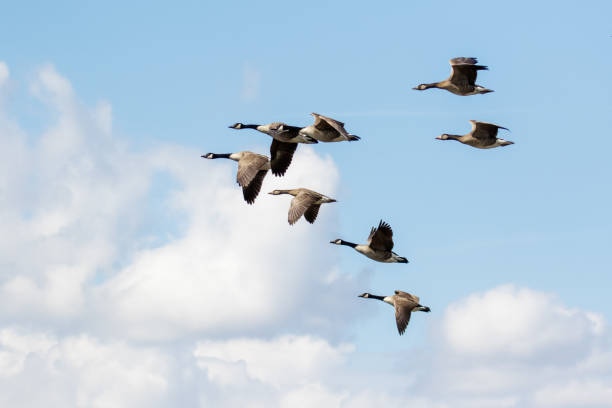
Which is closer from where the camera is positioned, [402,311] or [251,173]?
[402,311]

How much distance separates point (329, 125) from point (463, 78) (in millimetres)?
6397

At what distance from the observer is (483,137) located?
4766 centimetres

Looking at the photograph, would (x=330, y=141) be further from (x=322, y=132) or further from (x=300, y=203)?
(x=300, y=203)

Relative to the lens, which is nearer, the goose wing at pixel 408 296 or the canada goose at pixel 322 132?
the canada goose at pixel 322 132

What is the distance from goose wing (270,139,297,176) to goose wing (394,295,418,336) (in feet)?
24.8

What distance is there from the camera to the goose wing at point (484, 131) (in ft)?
154

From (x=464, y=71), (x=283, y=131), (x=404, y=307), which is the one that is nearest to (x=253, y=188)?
(x=283, y=131)

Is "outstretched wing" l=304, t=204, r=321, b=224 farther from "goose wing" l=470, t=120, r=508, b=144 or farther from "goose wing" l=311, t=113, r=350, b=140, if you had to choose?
"goose wing" l=470, t=120, r=508, b=144

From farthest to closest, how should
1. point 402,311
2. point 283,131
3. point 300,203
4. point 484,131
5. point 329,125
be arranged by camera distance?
1. point 402,311
2. point 300,203
3. point 484,131
4. point 283,131
5. point 329,125

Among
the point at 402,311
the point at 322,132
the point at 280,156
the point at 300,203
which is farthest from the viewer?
the point at 280,156

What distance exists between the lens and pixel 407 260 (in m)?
49.0

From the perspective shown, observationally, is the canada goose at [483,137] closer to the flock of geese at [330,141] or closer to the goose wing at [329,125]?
the flock of geese at [330,141]

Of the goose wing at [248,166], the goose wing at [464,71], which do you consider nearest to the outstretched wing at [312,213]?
the goose wing at [248,166]

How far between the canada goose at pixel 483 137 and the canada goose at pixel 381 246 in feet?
17.5
